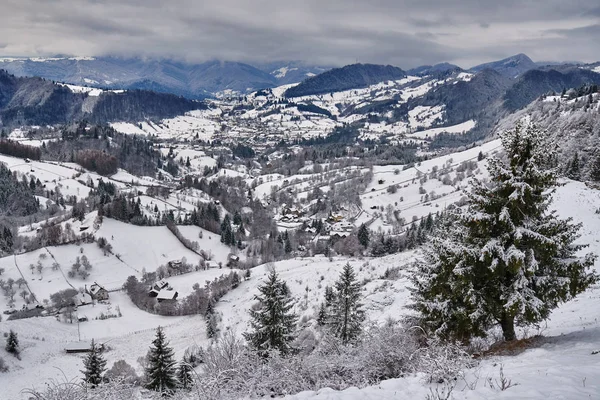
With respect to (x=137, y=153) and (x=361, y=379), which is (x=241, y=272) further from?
(x=137, y=153)

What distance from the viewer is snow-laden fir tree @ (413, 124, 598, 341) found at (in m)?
9.20

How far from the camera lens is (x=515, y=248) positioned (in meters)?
9.12

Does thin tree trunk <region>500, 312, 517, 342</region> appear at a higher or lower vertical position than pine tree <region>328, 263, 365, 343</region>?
higher

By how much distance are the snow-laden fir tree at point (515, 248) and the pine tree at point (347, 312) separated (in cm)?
1188

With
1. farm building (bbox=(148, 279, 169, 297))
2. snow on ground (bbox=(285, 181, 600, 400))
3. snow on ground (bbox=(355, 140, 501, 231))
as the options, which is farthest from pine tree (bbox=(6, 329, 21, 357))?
snow on ground (bbox=(355, 140, 501, 231))

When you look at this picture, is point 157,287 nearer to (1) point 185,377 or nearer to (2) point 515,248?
(1) point 185,377

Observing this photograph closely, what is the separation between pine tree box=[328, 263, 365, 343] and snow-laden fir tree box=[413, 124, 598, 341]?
468 inches

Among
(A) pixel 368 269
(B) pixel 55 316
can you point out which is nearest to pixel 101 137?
(B) pixel 55 316

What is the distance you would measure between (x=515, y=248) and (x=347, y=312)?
46.8 feet

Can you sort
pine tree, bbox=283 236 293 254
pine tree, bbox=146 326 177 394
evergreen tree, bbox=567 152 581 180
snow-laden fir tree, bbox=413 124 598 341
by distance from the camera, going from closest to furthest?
snow-laden fir tree, bbox=413 124 598 341, pine tree, bbox=146 326 177 394, evergreen tree, bbox=567 152 581 180, pine tree, bbox=283 236 293 254

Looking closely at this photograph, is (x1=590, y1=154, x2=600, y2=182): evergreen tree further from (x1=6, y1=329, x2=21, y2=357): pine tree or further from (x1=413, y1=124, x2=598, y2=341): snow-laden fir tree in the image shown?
(x1=6, y1=329, x2=21, y2=357): pine tree

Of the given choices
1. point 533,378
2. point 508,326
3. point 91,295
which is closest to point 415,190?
point 91,295

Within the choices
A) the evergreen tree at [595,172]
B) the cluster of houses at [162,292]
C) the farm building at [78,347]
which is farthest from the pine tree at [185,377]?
the evergreen tree at [595,172]

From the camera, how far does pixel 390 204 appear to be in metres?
110
